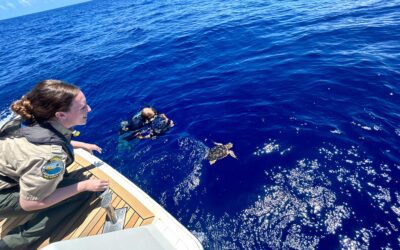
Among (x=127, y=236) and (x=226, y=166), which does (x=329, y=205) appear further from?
(x=127, y=236)

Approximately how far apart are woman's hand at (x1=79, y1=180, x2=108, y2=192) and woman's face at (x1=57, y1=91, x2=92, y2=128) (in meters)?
0.91

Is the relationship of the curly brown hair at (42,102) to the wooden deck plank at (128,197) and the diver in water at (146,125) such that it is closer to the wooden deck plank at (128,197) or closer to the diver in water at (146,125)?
the wooden deck plank at (128,197)

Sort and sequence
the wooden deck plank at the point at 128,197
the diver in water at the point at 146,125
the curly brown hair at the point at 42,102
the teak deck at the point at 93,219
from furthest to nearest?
1. the diver in water at the point at 146,125
2. the wooden deck plank at the point at 128,197
3. the teak deck at the point at 93,219
4. the curly brown hair at the point at 42,102

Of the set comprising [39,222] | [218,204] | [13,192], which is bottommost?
[218,204]

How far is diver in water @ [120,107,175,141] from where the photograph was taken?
8234 millimetres

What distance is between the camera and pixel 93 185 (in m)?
3.92

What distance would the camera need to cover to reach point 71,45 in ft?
78.7

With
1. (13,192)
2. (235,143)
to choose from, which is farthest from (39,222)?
(235,143)

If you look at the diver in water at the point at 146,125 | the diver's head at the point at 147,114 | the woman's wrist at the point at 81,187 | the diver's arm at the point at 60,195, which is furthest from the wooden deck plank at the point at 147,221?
the diver's head at the point at 147,114

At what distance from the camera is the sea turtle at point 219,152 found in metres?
6.67

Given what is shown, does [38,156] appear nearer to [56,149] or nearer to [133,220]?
[56,149]

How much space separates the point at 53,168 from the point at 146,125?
17.8 feet

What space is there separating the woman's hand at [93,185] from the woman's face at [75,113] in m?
0.91

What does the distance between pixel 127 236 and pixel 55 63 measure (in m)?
19.6
